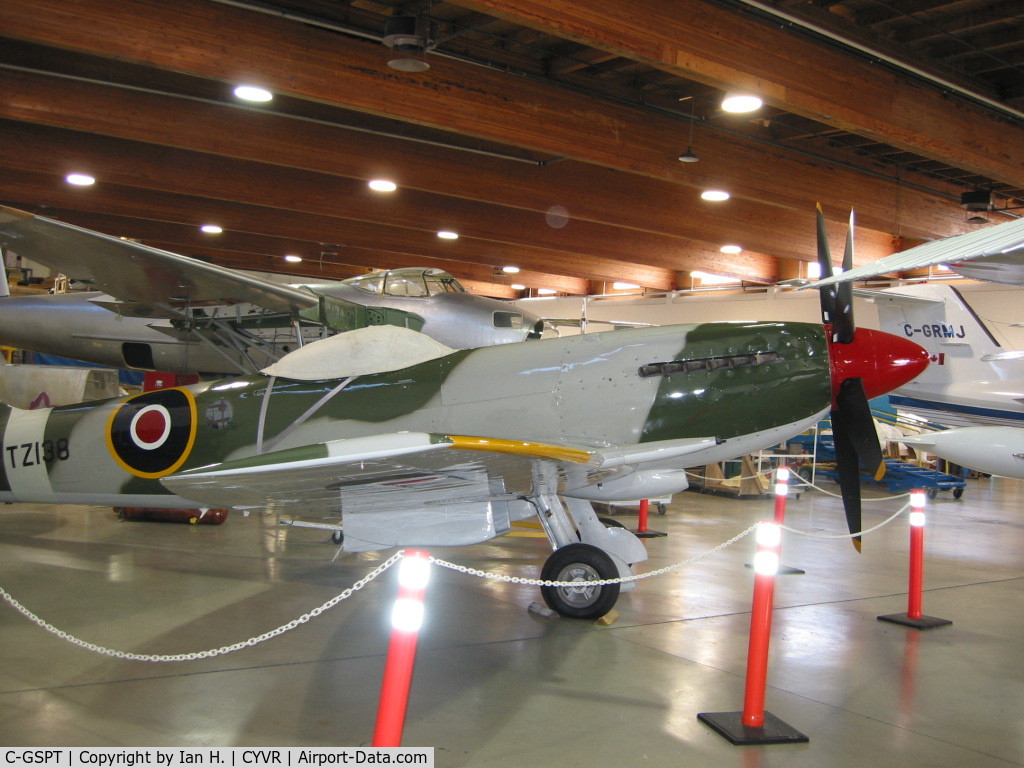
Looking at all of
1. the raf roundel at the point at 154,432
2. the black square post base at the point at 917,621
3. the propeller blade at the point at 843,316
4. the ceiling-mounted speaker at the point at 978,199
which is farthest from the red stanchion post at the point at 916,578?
the ceiling-mounted speaker at the point at 978,199

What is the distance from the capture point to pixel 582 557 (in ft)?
16.1

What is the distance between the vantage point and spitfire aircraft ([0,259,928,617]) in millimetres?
4508

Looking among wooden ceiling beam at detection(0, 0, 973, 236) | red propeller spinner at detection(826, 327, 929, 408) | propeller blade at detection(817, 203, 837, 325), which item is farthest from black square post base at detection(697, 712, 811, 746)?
wooden ceiling beam at detection(0, 0, 973, 236)

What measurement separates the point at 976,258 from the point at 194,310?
656cm

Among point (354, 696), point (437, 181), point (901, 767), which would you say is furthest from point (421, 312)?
point (901, 767)

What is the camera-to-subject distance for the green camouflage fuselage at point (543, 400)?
4.81m

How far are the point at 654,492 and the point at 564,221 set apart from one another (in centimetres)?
815

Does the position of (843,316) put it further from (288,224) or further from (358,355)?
(288,224)

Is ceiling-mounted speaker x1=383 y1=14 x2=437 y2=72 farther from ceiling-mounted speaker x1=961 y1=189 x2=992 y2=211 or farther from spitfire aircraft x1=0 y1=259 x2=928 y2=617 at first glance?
ceiling-mounted speaker x1=961 y1=189 x2=992 y2=211

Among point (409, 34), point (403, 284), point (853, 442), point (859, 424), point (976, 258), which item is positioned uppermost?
point (409, 34)

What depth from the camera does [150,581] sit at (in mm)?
5742

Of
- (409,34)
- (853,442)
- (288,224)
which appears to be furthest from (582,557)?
(288,224)

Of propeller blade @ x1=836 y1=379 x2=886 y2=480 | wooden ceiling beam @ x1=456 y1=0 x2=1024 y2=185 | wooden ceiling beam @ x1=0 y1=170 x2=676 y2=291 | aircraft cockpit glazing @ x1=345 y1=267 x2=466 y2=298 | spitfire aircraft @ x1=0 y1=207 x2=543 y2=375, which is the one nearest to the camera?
propeller blade @ x1=836 y1=379 x2=886 y2=480

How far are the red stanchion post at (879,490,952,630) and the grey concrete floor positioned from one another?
4.9 inches
